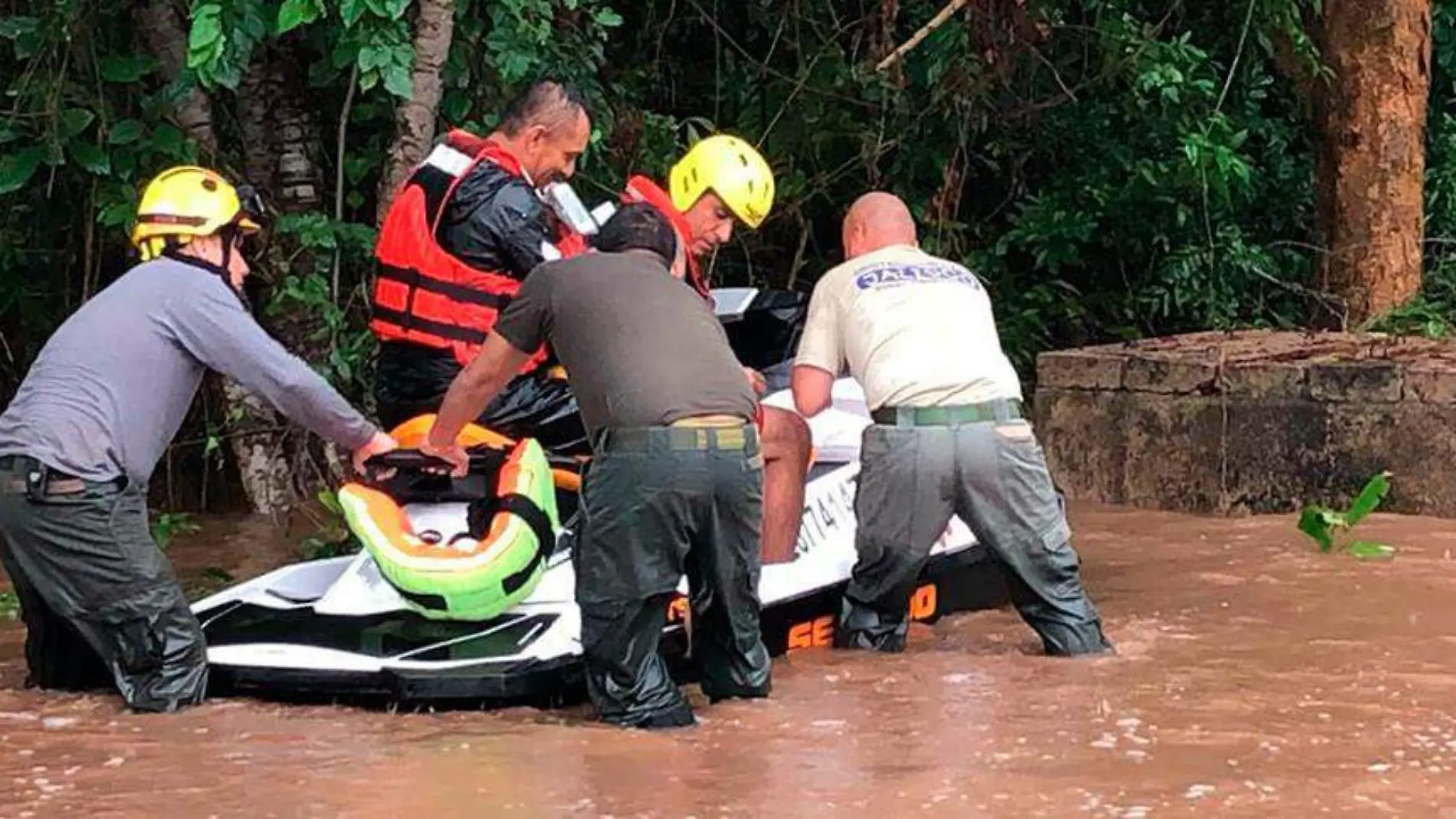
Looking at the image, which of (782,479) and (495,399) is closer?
(495,399)

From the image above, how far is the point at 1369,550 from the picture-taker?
934cm

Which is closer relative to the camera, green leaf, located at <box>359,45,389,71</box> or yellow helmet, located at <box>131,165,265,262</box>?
yellow helmet, located at <box>131,165,265,262</box>

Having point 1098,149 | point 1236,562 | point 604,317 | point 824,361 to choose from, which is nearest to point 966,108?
point 1098,149

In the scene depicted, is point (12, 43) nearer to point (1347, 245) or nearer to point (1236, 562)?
point (1236, 562)

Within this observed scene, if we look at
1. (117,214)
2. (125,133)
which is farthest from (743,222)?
(125,133)

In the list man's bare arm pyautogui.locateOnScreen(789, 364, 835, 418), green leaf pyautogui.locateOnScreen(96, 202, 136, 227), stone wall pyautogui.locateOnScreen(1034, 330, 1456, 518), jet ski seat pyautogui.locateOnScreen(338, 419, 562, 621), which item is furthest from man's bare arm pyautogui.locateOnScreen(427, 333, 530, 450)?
stone wall pyautogui.locateOnScreen(1034, 330, 1456, 518)

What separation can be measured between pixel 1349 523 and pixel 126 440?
5223 mm

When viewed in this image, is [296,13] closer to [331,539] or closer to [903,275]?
[331,539]

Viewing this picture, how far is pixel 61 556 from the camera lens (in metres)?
6.56

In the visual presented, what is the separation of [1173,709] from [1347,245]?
730cm

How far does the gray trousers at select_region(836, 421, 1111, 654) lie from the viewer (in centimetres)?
738

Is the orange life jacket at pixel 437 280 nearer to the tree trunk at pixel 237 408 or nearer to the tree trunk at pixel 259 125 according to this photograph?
the tree trunk at pixel 237 408

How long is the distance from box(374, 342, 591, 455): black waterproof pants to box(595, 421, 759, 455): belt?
82 cm

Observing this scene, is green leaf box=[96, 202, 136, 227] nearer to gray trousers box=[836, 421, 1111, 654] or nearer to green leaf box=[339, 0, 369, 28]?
green leaf box=[339, 0, 369, 28]
